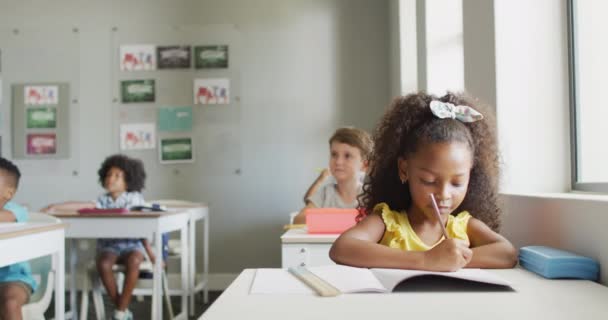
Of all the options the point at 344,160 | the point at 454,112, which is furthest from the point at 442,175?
the point at 344,160

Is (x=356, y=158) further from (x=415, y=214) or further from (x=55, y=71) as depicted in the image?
(x=55, y=71)

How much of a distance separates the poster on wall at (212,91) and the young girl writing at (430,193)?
3.27 metres

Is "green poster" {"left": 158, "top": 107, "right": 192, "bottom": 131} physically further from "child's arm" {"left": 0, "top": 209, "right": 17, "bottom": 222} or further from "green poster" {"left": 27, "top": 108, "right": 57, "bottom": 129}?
"child's arm" {"left": 0, "top": 209, "right": 17, "bottom": 222}

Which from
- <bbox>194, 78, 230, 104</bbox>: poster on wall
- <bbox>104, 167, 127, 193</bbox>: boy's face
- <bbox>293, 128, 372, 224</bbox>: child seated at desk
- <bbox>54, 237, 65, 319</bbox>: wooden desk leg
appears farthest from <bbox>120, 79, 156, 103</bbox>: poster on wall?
<bbox>54, 237, 65, 319</bbox>: wooden desk leg

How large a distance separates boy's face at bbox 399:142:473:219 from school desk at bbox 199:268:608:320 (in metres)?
0.27

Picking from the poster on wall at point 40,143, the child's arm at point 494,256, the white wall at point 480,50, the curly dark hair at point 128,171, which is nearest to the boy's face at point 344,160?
the white wall at point 480,50

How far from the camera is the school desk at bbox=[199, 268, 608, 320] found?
0.84m

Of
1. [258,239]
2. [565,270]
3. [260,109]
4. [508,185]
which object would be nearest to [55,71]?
[260,109]

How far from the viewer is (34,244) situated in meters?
2.14

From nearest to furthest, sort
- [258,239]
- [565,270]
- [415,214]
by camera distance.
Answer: [565,270], [415,214], [258,239]

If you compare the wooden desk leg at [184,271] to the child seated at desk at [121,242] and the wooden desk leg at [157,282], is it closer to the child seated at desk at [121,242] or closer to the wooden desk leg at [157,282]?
the child seated at desk at [121,242]

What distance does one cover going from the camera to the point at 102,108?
482 cm

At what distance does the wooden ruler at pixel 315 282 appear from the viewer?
0.96m

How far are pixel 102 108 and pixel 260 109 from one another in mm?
1216
